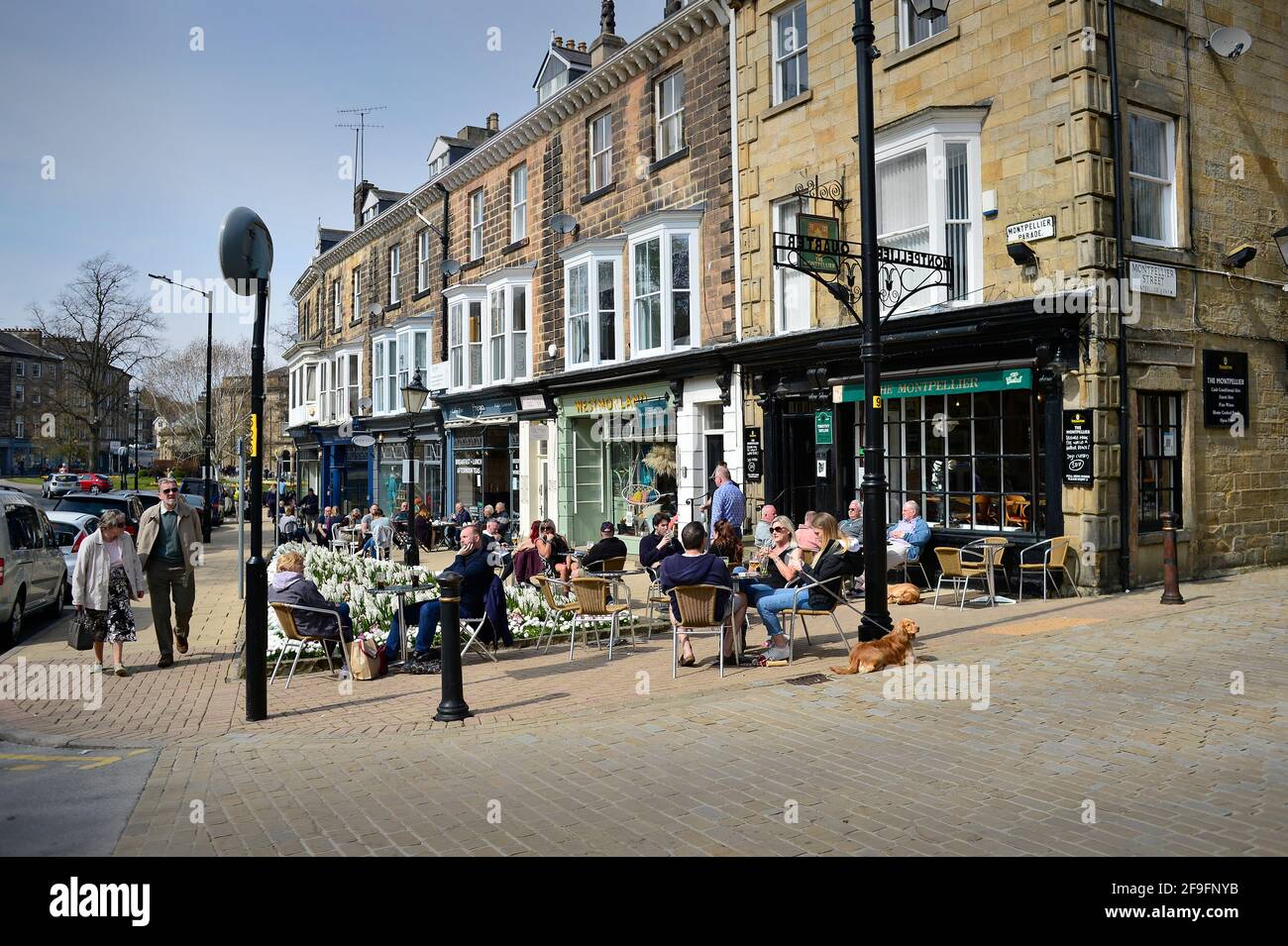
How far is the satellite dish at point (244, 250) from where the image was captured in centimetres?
862

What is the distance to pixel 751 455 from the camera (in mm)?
17141

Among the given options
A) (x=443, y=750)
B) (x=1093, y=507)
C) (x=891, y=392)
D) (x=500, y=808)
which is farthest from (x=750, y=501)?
(x=500, y=808)

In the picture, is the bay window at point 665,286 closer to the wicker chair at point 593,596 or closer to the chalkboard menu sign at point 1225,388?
the chalkboard menu sign at point 1225,388

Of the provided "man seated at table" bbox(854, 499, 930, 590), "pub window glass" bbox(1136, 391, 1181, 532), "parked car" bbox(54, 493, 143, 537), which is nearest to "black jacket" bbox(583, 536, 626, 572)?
"man seated at table" bbox(854, 499, 930, 590)

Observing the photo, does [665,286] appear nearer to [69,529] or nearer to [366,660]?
[366,660]

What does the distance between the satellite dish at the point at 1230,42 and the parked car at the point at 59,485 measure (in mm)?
46289

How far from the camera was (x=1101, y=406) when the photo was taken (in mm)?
12195

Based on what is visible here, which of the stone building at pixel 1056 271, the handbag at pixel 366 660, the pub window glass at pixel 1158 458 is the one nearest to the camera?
the handbag at pixel 366 660

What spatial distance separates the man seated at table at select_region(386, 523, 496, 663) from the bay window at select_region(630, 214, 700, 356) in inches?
395

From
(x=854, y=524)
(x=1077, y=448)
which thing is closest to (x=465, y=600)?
(x=854, y=524)

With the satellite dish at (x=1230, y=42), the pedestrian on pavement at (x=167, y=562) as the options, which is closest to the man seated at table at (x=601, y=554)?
the pedestrian on pavement at (x=167, y=562)
